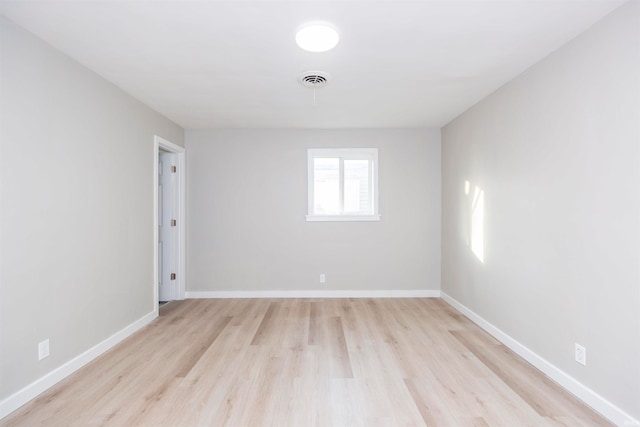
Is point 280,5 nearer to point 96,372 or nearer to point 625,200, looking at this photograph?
point 625,200

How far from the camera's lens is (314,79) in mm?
2594

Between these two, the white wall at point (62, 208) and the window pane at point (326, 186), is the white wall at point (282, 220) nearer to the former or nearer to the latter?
the window pane at point (326, 186)

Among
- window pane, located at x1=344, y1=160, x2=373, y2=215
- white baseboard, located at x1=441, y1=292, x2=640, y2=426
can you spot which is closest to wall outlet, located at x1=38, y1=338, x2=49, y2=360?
window pane, located at x1=344, y1=160, x2=373, y2=215

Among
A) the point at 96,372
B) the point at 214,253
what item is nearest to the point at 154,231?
the point at 214,253

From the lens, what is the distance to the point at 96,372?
2301mm

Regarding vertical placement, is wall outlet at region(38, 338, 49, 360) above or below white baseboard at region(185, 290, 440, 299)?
above

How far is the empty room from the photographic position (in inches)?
69.1

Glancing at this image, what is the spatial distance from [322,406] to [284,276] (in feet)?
8.22

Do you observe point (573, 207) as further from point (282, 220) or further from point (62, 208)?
point (62, 208)

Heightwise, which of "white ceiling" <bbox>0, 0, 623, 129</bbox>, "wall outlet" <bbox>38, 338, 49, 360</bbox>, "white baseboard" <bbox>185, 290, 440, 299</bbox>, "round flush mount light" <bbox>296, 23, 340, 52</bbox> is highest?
"white ceiling" <bbox>0, 0, 623, 129</bbox>

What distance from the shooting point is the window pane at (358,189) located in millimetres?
4336

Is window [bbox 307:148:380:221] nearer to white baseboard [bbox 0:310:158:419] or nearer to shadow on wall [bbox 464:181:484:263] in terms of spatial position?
shadow on wall [bbox 464:181:484:263]

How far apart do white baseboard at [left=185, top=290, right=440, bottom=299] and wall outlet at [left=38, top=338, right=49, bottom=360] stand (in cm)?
221

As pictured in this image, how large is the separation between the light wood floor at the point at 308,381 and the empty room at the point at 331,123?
19 mm
